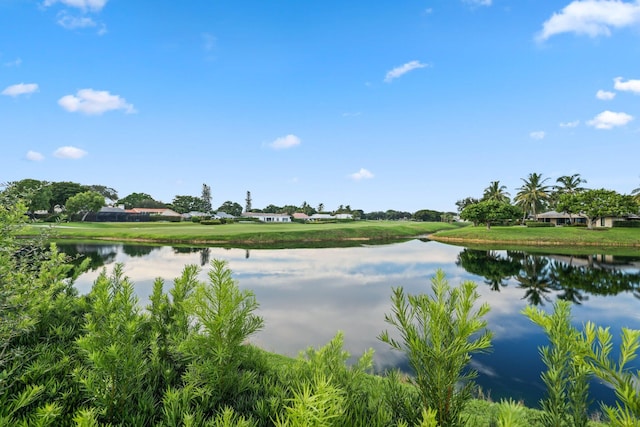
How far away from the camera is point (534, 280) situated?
24.2 meters

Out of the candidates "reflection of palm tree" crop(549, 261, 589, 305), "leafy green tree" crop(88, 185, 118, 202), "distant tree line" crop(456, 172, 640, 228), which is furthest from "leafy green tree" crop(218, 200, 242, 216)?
"reflection of palm tree" crop(549, 261, 589, 305)

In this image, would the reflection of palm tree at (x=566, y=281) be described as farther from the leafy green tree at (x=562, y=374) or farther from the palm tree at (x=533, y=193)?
the palm tree at (x=533, y=193)

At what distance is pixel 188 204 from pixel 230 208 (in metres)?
27.8

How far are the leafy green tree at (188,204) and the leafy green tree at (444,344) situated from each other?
17016 cm

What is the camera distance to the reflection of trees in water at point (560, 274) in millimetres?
20641

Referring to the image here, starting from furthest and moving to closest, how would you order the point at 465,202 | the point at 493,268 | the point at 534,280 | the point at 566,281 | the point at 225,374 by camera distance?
the point at 465,202 < the point at 493,268 < the point at 534,280 < the point at 566,281 < the point at 225,374

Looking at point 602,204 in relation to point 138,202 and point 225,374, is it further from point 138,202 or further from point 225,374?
point 138,202

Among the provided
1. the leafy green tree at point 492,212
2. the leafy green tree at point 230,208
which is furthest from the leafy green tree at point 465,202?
the leafy green tree at point 230,208

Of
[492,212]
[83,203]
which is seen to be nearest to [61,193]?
[83,203]

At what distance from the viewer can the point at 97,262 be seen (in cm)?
2977

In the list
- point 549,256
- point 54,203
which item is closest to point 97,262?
point 549,256

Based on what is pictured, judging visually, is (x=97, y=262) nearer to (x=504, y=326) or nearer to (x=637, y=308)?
(x=504, y=326)

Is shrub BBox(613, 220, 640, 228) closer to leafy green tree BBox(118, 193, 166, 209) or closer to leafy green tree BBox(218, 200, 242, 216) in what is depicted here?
leafy green tree BBox(218, 200, 242, 216)

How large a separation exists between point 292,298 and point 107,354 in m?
16.4
